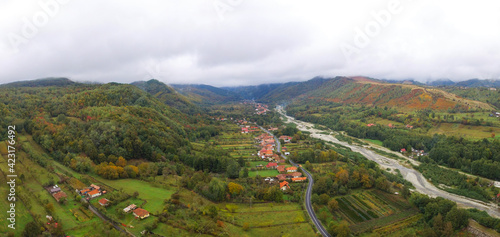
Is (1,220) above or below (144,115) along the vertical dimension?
below

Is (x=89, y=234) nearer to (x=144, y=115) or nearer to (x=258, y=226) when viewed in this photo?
(x=258, y=226)

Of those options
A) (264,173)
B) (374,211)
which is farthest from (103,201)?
(374,211)

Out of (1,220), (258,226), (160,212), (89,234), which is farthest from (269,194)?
(1,220)

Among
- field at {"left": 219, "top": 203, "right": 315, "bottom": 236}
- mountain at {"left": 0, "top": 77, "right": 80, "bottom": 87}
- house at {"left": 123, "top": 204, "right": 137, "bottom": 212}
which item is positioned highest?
mountain at {"left": 0, "top": 77, "right": 80, "bottom": 87}

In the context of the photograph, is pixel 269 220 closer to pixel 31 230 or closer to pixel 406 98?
pixel 31 230

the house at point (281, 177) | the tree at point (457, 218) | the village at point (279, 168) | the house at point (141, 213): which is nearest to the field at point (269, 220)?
the village at point (279, 168)

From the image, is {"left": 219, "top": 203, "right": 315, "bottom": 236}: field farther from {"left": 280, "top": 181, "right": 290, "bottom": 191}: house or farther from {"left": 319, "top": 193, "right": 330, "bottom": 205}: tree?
{"left": 280, "top": 181, "right": 290, "bottom": 191}: house

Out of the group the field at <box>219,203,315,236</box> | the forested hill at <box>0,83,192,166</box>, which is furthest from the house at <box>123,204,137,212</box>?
the forested hill at <box>0,83,192,166</box>
